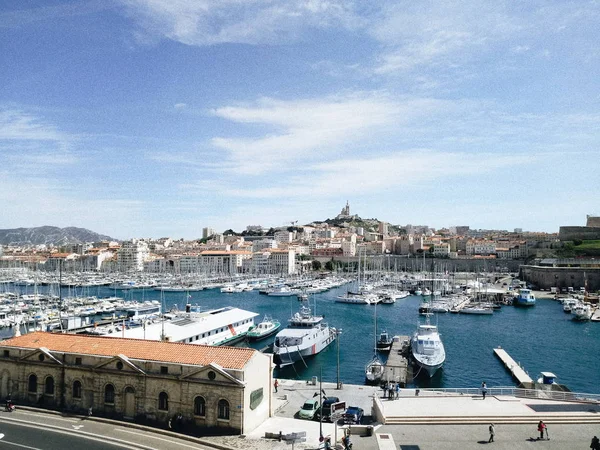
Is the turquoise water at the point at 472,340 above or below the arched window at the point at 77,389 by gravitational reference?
below

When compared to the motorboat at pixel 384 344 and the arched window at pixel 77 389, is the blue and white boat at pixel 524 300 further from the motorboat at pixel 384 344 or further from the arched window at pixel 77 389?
the arched window at pixel 77 389

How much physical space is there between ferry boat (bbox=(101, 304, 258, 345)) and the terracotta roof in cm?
920

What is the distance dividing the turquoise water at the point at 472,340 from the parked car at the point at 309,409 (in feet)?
17.0

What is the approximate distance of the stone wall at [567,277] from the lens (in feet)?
236

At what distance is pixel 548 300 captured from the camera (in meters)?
65.4

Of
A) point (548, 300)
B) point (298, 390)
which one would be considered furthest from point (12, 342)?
point (548, 300)

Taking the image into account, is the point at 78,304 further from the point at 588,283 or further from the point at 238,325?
the point at 588,283

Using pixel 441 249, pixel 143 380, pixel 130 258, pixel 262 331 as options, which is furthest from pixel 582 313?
pixel 130 258

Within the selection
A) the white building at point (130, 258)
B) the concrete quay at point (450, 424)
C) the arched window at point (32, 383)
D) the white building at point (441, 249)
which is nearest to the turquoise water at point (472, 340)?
the concrete quay at point (450, 424)

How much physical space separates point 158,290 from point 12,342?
64.7 meters

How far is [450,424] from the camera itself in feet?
50.3

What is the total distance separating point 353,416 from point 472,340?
86.2 feet

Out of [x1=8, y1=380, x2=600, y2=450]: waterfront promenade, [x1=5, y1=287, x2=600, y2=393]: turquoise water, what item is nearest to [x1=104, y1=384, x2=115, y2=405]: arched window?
[x1=8, y1=380, x2=600, y2=450]: waterfront promenade

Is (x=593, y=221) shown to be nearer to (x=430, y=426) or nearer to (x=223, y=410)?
(x=430, y=426)
